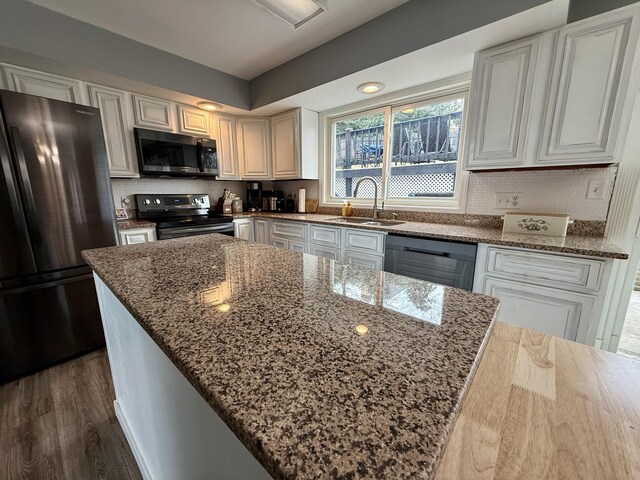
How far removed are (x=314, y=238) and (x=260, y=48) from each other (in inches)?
72.0

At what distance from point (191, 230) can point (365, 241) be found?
5.75 ft

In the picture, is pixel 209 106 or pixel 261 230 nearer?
pixel 209 106

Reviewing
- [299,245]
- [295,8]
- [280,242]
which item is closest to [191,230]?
[280,242]

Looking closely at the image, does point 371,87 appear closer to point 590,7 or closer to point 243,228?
point 590,7

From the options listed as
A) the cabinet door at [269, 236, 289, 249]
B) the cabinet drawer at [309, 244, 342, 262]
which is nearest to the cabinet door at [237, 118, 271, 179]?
the cabinet door at [269, 236, 289, 249]

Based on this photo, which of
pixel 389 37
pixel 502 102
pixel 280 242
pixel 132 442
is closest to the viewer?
pixel 132 442

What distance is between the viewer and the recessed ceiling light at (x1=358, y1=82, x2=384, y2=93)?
2291mm

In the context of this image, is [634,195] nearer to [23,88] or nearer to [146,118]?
[146,118]

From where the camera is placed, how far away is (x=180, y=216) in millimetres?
2969

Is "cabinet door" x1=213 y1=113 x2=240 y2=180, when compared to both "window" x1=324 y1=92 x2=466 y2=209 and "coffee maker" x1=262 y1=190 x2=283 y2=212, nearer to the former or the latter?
"coffee maker" x1=262 y1=190 x2=283 y2=212

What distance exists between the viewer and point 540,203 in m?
1.91

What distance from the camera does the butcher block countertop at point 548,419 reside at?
442mm

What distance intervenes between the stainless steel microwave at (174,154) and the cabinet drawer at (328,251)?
4.91 feet

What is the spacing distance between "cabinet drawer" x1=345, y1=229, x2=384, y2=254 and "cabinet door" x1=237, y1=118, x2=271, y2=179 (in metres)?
1.62
